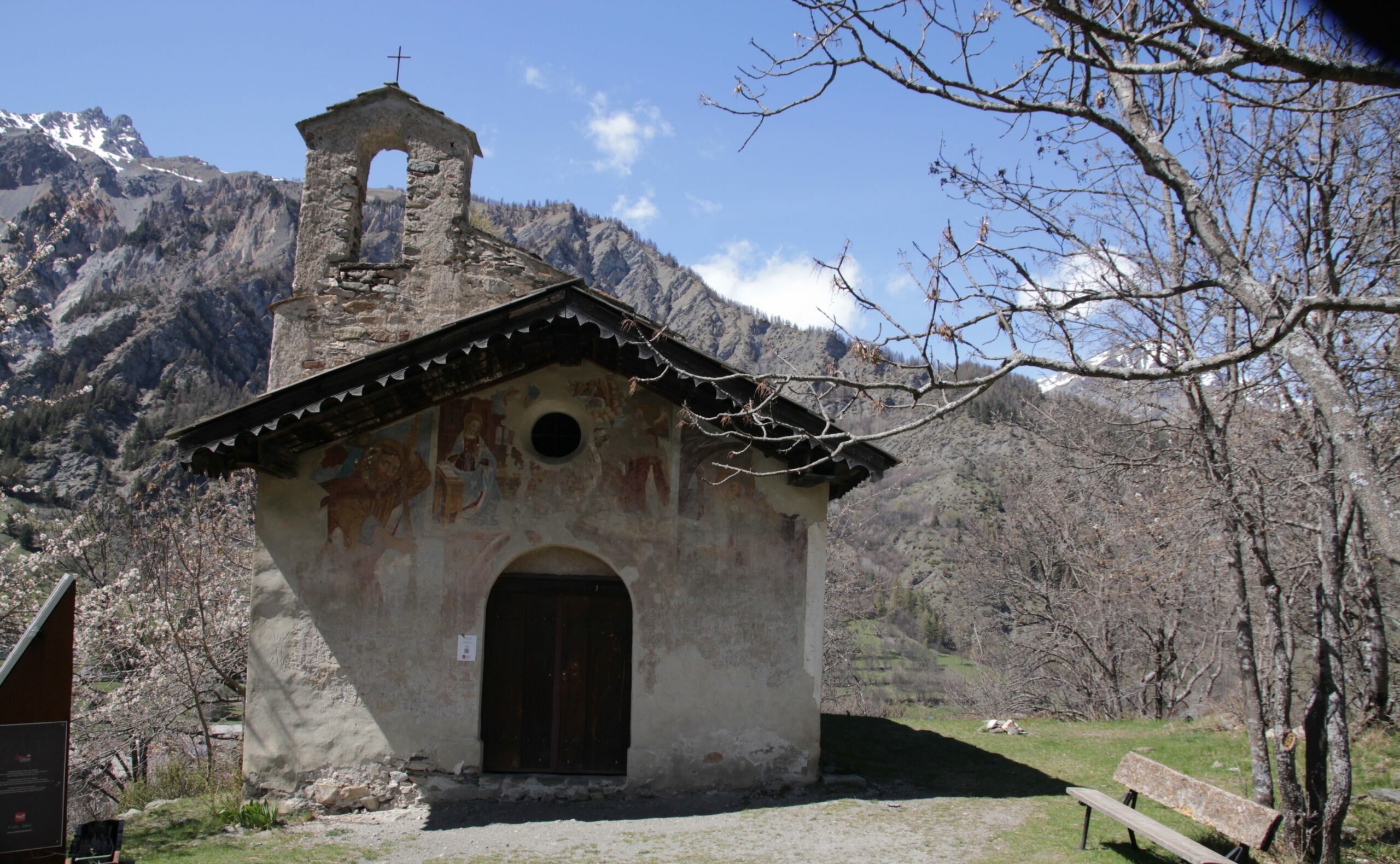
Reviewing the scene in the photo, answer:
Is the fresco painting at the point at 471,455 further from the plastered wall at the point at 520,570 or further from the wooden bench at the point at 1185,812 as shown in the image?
the wooden bench at the point at 1185,812

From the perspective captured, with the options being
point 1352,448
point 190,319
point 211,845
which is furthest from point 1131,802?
point 190,319

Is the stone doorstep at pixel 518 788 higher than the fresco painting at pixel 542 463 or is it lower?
lower

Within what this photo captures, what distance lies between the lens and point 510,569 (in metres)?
8.73

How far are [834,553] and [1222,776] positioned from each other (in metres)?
15.5

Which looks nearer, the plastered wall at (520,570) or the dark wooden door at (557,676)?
the plastered wall at (520,570)

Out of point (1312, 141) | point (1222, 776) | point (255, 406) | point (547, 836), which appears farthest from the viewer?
point (1222, 776)

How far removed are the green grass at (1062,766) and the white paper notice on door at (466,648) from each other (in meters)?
4.10

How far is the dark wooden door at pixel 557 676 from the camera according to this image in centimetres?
849

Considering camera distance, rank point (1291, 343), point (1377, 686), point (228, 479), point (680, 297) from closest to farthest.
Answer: point (1291, 343) → point (228, 479) → point (1377, 686) → point (680, 297)

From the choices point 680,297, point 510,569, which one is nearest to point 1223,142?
point 510,569

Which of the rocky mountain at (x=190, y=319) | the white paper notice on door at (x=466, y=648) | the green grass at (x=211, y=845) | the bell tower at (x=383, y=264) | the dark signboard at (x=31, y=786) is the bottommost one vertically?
the green grass at (x=211, y=845)

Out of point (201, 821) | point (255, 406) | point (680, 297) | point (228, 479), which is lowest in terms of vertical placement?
point (201, 821)

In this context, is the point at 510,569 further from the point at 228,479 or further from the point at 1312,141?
the point at 1312,141

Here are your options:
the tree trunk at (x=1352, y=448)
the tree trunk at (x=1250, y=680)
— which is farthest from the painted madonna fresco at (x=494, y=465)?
the tree trunk at (x=1352, y=448)
